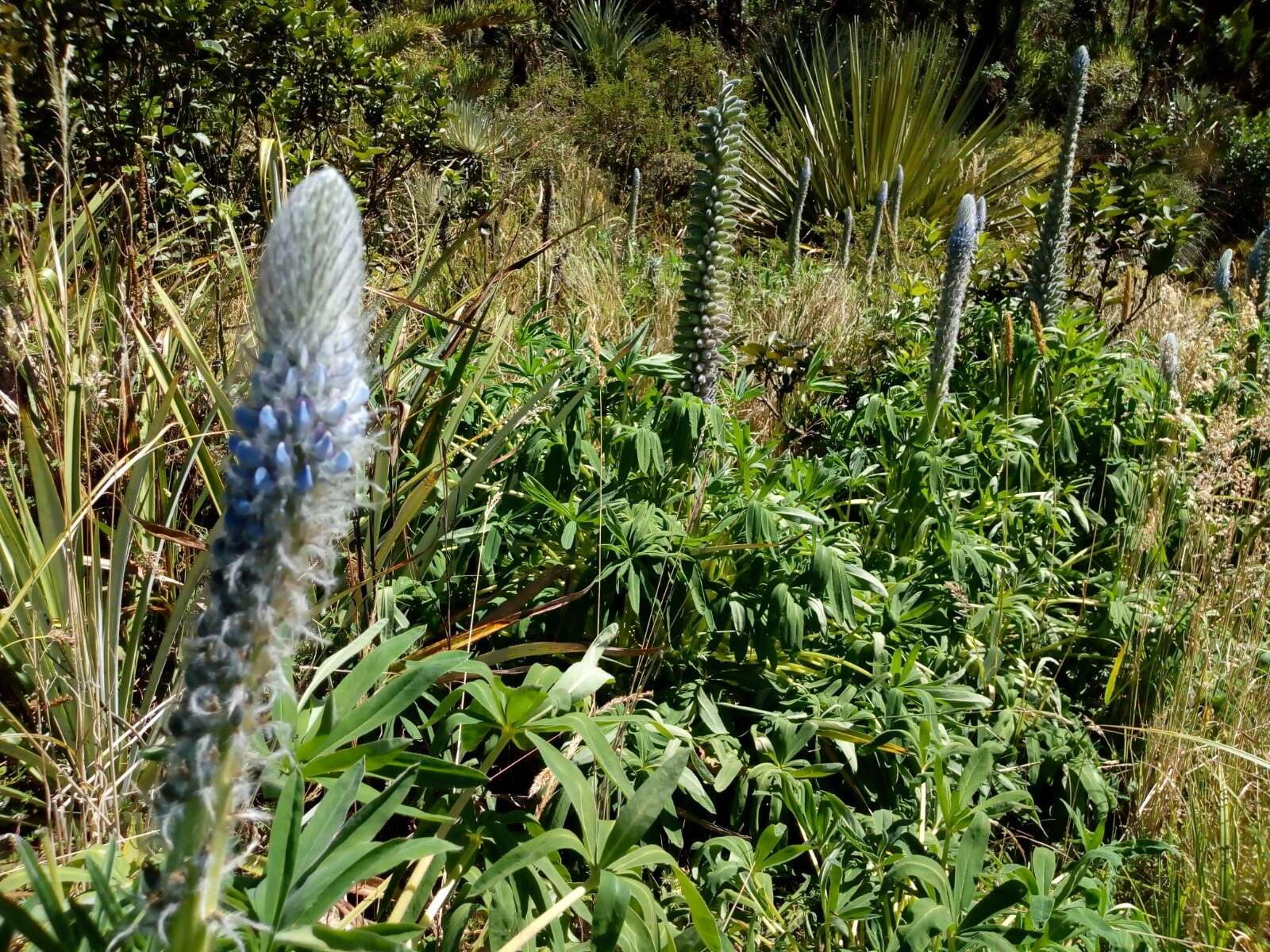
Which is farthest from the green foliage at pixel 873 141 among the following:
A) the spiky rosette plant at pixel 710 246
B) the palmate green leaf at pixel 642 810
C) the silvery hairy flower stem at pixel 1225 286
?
the palmate green leaf at pixel 642 810

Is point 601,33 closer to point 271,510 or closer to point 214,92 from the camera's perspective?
point 214,92

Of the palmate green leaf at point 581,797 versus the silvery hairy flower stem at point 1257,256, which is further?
the silvery hairy flower stem at point 1257,256

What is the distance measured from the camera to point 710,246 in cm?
339

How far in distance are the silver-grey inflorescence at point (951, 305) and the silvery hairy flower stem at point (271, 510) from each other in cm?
277

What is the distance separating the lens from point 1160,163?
5.19 m

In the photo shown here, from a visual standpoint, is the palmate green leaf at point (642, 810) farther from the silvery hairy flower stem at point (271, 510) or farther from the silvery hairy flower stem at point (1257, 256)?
the silvery hairy flower stem at point (1257, 256)

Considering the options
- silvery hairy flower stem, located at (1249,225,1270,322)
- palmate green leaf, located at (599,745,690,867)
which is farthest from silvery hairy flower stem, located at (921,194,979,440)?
silvery hairy flower stem, located at (1249,225,1270,322)

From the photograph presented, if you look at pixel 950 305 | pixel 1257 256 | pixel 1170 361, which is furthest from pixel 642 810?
pixel 1257 256

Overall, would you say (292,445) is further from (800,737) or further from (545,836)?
(800,737)

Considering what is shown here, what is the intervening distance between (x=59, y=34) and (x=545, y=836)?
348 cm

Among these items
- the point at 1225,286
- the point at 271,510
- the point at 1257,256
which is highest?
the point at 271,510

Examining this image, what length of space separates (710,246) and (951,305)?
907 mm

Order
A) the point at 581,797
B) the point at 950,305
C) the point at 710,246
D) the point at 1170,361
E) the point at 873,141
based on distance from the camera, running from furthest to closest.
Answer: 1. the point at 873,141
2. the point at 1170,361
3. the point at 950,305
4. the point at 710,246
5. the point at 581,797

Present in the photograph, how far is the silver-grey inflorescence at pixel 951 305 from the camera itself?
11.3 feet
